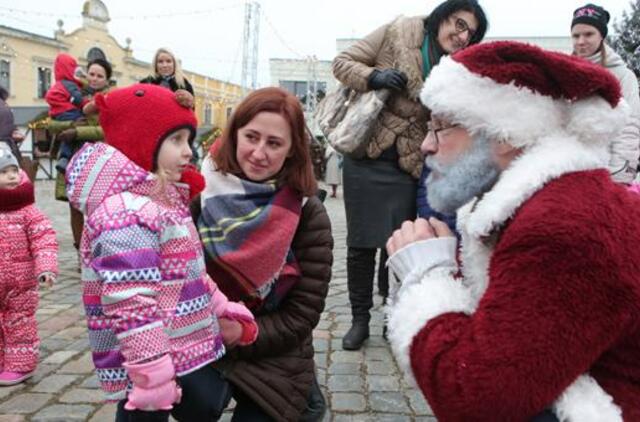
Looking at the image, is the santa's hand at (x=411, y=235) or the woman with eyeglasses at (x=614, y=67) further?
the woman with eyeglasses at (x=614, y=67)

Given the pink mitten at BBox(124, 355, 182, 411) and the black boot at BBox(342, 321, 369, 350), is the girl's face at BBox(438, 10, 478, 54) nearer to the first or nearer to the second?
the black boot at BBox(342, 321, 369, 350)

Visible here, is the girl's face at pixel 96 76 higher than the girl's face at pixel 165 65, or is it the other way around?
the girl's face at pixel 165 65

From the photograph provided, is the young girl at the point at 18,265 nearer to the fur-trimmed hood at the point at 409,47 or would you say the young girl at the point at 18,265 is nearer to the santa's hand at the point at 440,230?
the fur-trimmed hood at the point at 409,47

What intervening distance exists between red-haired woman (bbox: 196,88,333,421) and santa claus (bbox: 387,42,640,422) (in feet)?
2.59

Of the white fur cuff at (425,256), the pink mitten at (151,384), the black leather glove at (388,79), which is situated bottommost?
the pink mitten at (151,384)

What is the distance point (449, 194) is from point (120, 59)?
1921 inches

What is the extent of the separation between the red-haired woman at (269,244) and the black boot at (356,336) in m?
1.34

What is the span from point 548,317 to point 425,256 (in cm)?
40

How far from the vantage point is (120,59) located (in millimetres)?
46750

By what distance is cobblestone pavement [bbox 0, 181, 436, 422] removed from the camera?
3.03 meters

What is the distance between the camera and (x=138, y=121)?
6.55 ft

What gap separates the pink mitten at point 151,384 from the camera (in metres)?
1.79

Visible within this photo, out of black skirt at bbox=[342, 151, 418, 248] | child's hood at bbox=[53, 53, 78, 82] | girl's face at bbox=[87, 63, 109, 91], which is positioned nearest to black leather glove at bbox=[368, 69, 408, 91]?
black skirt at bbox=[342, 151, 418, 248]

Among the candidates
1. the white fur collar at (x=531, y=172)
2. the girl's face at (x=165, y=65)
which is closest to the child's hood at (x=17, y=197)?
the girl's face at (x=165, y=65)
